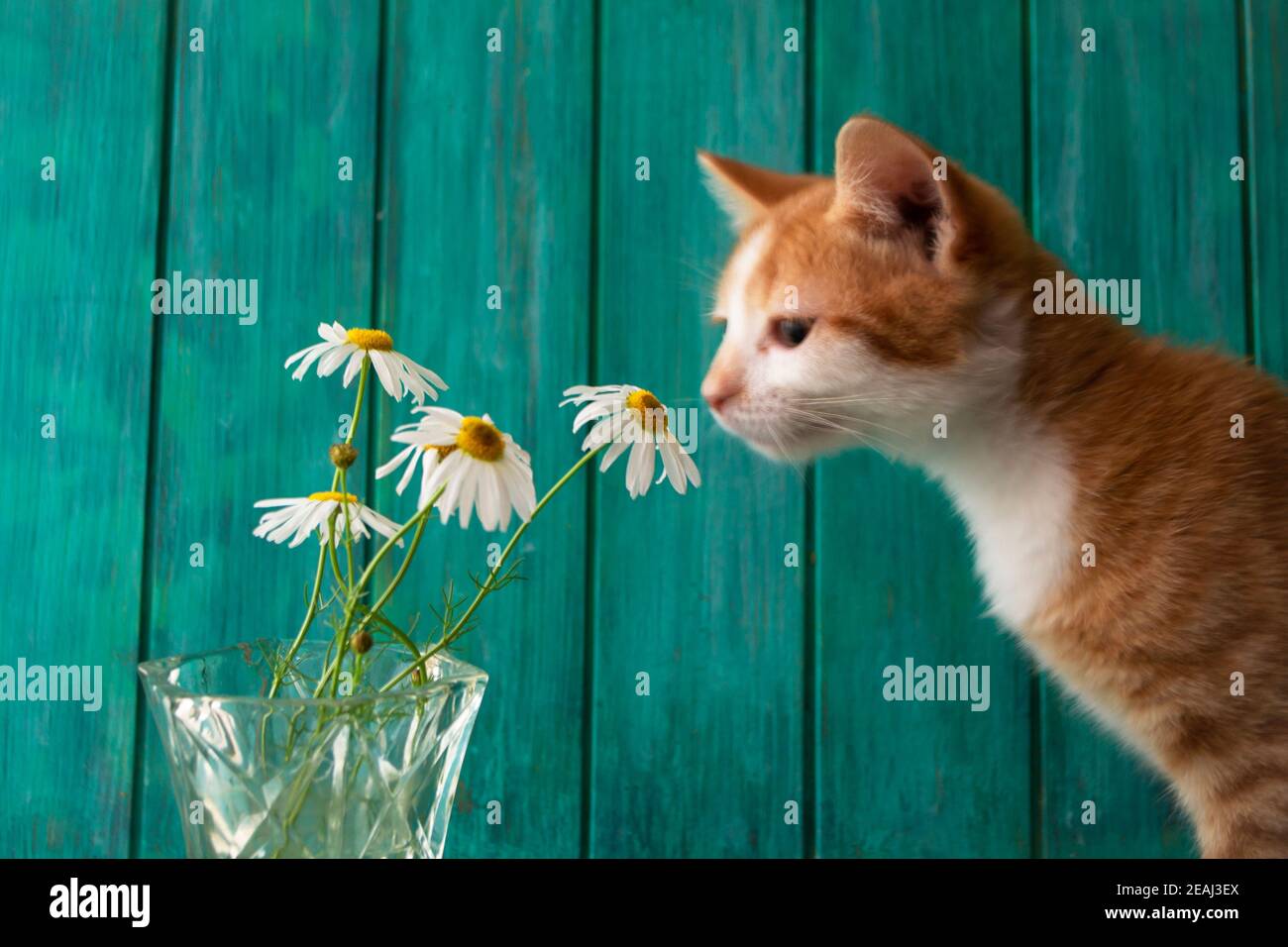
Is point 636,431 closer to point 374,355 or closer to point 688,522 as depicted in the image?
point 374,355

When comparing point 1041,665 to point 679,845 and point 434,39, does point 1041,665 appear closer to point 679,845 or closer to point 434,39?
point 679,845

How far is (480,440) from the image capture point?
0.73m

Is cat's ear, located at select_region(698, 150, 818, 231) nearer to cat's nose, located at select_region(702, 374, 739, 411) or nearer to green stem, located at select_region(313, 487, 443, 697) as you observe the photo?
cat's nose, located at select_region(702, 374, 739, 411)

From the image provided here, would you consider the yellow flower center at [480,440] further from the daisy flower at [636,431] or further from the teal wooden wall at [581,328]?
the teal wooden wall at [581,328]

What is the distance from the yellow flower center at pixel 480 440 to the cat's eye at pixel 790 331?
306 mm

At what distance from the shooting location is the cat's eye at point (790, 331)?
92 centimetres

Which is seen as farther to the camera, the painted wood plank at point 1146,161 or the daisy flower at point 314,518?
the painted wood plank at point 1146,161

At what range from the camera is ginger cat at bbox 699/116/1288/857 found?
83 cm

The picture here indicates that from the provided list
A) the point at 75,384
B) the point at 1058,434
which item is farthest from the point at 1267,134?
the point at 75,384

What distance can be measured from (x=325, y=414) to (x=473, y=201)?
0.29 m

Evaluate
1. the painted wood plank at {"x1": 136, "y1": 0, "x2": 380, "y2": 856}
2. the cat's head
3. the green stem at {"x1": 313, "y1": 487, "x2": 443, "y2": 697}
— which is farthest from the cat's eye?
the painted wood plank at {"x1": 136, "y1": 0, "x2": 380, "y2": 856}

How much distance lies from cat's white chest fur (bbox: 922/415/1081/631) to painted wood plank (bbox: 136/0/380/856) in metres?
0.66

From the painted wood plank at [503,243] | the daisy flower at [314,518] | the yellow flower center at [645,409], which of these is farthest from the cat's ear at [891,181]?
the daisy flower at [314,518]
